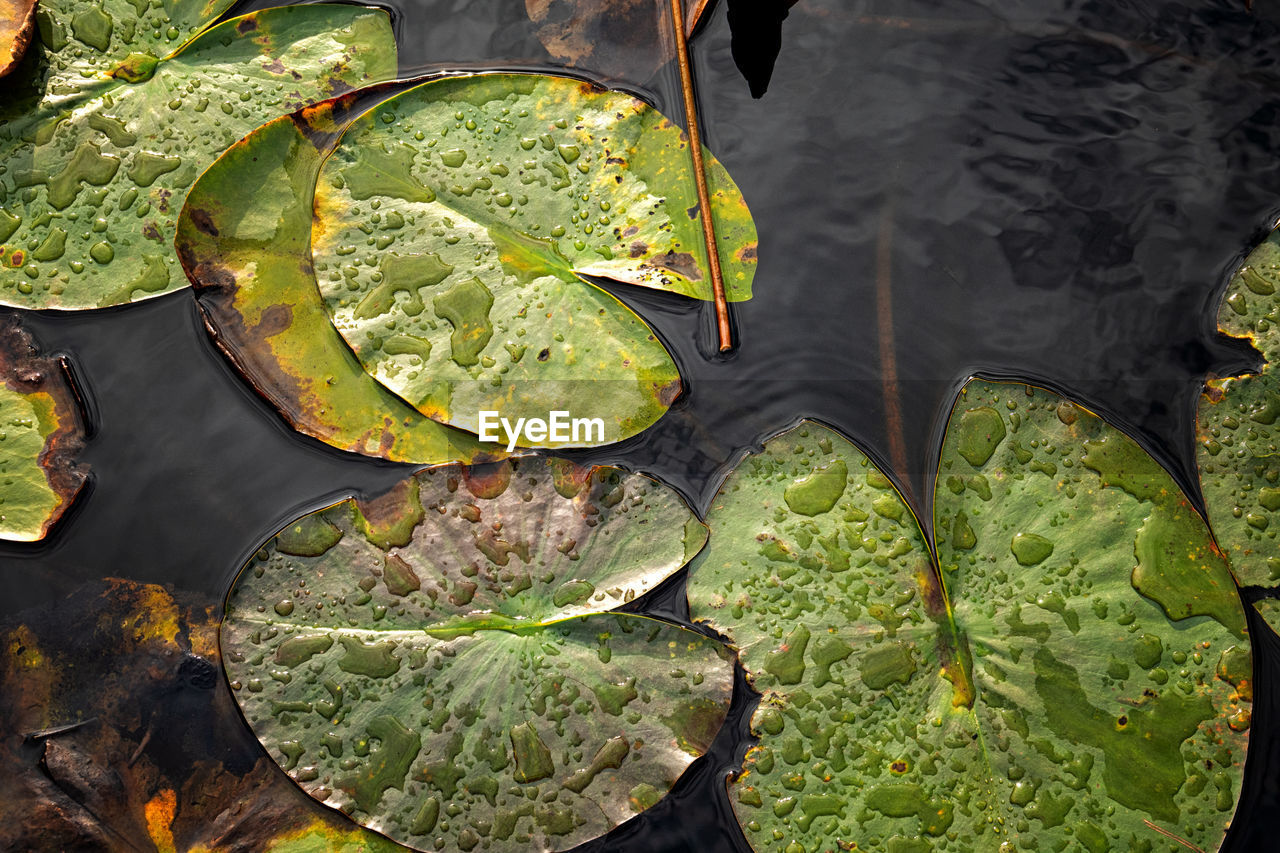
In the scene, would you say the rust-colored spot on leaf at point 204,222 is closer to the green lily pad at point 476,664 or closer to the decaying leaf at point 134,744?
the green lily pad at point 476,664

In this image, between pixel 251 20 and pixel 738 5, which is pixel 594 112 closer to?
pixel 738 5

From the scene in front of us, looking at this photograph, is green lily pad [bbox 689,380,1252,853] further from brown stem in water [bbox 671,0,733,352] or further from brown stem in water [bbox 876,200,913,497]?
brown stem in water [bbox 671,0,733,352]

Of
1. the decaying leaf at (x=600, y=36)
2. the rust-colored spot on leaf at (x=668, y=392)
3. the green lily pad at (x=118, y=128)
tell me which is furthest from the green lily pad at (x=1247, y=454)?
the green lily pad at (x=118, y=128)

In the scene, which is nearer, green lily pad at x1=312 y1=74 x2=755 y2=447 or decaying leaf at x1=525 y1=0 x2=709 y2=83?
green lily pad at x1=312 y1=74 x2=755 y2=447

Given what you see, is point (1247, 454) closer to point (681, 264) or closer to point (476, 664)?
point (681, 264)

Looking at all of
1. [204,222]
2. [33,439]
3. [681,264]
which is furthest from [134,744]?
[681,264]

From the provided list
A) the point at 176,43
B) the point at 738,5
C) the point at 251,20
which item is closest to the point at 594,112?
the point at 738,5

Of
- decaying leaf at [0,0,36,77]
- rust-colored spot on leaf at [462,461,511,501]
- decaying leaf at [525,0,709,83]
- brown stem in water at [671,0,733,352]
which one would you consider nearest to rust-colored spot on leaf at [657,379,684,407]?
brown stem in water at [671,0,733,352]

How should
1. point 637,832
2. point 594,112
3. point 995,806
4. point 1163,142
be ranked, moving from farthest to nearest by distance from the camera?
1. point 1163,142
2. point 594,112
3. point 637,832
4. point 995,806
